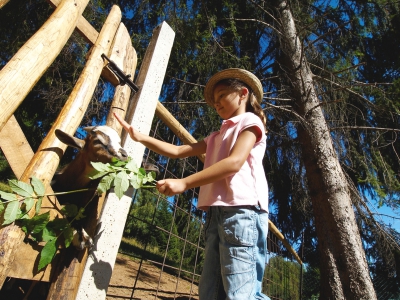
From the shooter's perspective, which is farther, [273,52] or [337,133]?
[273,52]

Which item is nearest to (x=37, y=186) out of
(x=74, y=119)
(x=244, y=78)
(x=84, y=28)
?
(x=74, y=119)

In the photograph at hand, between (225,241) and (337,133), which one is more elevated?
(337,133)

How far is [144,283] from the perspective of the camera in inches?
197

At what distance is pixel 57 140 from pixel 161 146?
0.56 metres

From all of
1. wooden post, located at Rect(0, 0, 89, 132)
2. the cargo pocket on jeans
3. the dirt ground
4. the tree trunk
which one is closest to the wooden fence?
wooden post, located at Rect(0, 0, 89, 132)

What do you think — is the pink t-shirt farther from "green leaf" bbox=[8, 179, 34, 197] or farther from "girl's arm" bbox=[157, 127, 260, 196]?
"green leaf" bbox=[8, 179, 34, 197]

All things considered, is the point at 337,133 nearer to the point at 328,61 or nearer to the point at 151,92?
the point at 328,61

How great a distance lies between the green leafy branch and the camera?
1093 mm

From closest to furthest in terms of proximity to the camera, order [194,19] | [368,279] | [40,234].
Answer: [40,234] → [368,279] → [194,19]

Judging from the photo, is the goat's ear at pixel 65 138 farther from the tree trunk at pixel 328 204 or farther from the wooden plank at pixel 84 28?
the tree trunk at pixel 328 204

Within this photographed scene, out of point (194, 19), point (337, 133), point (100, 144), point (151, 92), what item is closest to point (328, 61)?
point (337, 133)

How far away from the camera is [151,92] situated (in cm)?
213

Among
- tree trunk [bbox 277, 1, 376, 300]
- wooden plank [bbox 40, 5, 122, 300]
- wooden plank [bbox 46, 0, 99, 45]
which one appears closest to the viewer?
wooden plank [bbox 40, 5, 122, 300]

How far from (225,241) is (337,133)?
4.69 meters
